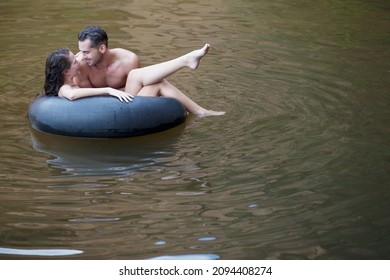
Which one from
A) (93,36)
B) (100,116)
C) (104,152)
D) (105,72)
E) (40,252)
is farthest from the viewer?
(105,72)

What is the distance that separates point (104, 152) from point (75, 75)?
0.78m

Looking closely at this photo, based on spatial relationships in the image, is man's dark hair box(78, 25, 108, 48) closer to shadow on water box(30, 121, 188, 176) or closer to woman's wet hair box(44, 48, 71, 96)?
woman's wet hair box(44, 48, 71, 96)

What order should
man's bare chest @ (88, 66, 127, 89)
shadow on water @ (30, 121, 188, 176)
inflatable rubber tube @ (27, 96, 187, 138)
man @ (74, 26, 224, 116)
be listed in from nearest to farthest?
shadow on water @ (30, 121, 188, 176)
inflatable rubber tube @ (27, 96, 187, 138)
man @ (74, 26, 224, 116)
man's bare chest @ (88, 66, 127, 89)

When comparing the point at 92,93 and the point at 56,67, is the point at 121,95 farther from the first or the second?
the point at 56,67

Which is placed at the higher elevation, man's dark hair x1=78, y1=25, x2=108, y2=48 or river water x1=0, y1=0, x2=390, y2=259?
man's dark hair x1=78, y1=25, x2=108, y2=48

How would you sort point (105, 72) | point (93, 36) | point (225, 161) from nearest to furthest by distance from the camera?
point (225, 161)
point (93, 36)
point (105, 72)

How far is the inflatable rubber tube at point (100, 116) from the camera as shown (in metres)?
6.71

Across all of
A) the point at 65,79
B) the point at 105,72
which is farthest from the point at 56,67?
the point at 105,72

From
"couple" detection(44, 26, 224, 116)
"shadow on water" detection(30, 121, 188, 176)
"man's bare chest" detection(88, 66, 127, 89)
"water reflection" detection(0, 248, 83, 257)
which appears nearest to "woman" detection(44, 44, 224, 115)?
"couple" detection(44, 26, 224, 116)

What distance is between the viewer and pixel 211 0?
476 inches

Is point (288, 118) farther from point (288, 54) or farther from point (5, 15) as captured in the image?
point (5, 15)

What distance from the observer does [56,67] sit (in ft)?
22.2

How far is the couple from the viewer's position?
22.3ft
